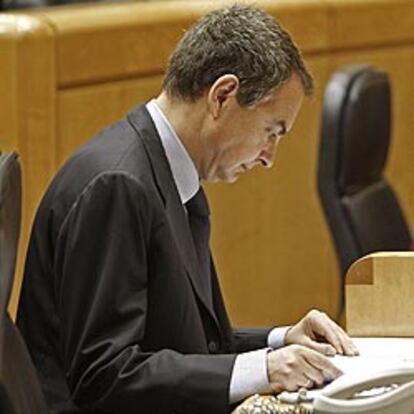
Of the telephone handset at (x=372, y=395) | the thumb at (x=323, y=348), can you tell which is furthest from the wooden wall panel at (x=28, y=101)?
the telephone handset at (x=372, y=395)

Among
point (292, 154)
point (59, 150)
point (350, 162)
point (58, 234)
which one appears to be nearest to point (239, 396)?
point (58, 234)

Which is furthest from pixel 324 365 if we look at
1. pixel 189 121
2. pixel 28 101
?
pixel 28 101

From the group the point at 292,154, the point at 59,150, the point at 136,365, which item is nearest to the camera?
the point at 136,365

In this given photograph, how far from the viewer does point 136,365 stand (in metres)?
2.69

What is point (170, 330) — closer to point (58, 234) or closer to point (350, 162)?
point (58, 234)

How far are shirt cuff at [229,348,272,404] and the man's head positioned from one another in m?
0.39

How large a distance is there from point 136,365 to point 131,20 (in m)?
2.01

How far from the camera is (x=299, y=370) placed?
2.60 m

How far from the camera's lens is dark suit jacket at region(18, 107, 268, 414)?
8.84ft

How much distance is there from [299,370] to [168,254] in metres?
0.31

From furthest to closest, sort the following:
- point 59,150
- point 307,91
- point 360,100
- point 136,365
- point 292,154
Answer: point 292,154 → point 59,150 → point 360,100 → point 307,91 → point 136,365

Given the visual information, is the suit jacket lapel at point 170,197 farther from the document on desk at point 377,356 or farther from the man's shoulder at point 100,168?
the document on desk at point 377,356

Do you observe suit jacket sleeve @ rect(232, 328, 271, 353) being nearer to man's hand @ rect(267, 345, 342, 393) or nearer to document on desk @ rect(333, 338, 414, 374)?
document on desk @ rect(333, 338, 414, 374)

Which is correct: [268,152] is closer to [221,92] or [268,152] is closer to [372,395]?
[221,92]
